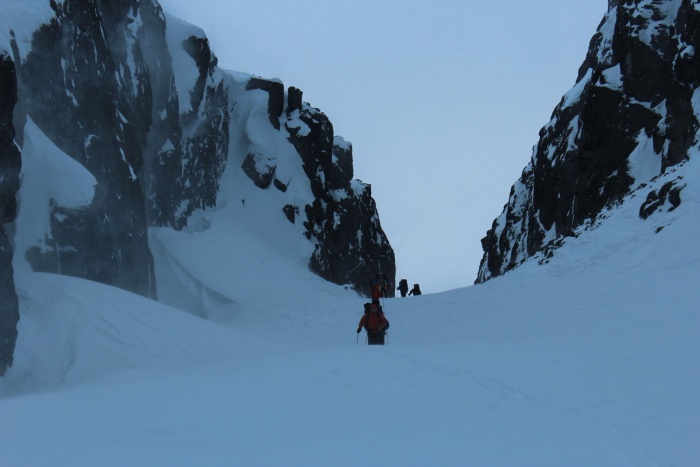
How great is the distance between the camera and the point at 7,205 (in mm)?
15250

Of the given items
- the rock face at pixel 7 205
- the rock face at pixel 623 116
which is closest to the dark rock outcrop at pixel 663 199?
the rock face at pixel 623 116

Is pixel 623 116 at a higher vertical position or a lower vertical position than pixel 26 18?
higher

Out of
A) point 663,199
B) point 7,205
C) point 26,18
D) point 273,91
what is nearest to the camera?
point 7,205

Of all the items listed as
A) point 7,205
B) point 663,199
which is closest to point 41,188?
point 7,205

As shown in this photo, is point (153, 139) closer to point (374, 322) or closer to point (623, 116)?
point (374, 322)

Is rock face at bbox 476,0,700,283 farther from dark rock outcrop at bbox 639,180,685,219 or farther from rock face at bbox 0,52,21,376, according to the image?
rock face at bbox 0,52,21,376

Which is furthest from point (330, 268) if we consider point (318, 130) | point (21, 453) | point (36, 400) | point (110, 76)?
point (21, 453)

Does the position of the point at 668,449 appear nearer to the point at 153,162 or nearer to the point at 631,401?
the point at 631,401

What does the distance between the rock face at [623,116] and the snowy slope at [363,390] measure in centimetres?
1965

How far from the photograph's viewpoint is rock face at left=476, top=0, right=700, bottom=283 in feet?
131

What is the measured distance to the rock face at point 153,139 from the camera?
77.4 ft

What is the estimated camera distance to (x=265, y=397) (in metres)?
7.90

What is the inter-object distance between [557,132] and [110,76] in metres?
39.4

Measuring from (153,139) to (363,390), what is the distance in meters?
35.7
